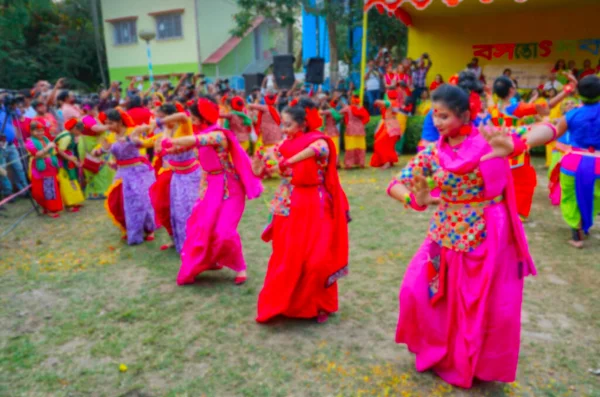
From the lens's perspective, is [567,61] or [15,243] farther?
[567,61]

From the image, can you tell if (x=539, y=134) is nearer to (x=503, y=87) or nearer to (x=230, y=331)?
(x=230, y=331)

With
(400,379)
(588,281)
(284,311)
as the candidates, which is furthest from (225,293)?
(588,281)

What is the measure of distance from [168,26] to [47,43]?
Result: 5.50 m

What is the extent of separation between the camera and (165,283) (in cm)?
489

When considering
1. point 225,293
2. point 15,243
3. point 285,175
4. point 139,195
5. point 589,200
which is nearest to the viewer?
point 285,175

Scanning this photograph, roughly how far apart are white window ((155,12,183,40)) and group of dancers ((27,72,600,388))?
1879cm

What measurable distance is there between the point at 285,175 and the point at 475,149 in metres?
1.57

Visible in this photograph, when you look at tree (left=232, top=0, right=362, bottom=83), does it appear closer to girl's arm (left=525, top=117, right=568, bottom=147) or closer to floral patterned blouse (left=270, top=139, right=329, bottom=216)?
floral patterned blouse (left=270, top=139, right=329, bottom=216)

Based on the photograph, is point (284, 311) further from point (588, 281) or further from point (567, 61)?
point (567, 61)

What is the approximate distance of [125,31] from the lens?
2512 cm

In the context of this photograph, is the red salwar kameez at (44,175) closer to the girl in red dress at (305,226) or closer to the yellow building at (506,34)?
the girl in red dress at (305,226)

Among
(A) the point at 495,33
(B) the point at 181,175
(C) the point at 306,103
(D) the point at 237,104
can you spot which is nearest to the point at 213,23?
(A) the point at 495,33

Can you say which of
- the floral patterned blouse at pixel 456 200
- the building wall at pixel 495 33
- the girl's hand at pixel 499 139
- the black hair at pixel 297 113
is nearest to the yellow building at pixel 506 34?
the building wall at pixel 495 33

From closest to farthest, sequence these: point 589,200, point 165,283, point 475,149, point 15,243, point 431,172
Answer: point 475,149 < point 431,172 < point 165,283 < point 589,200 < point 15,243
